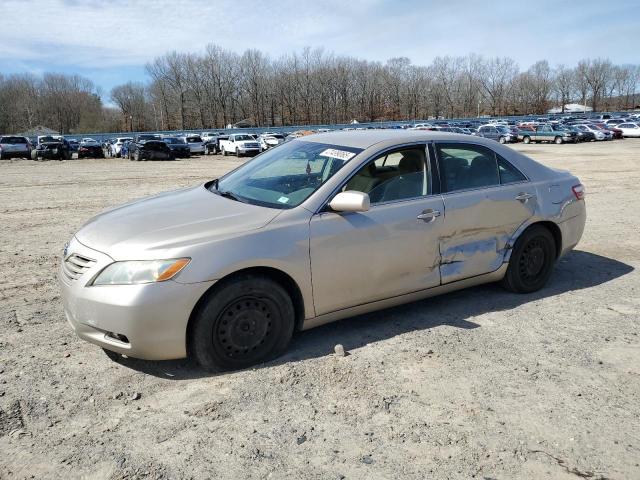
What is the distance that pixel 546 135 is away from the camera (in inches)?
1770

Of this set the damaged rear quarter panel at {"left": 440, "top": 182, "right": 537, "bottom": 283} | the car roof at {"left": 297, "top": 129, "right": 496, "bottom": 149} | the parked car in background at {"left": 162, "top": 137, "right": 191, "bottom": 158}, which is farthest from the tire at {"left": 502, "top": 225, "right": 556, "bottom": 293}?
the parked car in background at {"left": 162, "top": 137, "right": 191, "bottom": 158}

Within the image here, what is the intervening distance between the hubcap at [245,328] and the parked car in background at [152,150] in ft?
109

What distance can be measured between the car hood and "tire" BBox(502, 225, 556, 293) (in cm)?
251

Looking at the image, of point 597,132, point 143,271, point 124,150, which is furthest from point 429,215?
point 597,132

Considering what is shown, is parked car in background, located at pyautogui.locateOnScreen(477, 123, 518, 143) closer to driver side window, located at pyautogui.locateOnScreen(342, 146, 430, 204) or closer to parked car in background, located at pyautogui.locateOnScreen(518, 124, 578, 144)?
parked car in background, located at pyautogui.locateOnScreen(518, 124, 578, 144)

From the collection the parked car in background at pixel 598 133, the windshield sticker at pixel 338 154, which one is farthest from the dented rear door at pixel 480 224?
the parked car in background at pixel 598 133

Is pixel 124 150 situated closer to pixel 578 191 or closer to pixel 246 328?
pixel 578 191

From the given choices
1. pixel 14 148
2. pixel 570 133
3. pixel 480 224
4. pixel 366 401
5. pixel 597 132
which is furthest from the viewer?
pixel 597 132

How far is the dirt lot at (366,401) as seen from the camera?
106 inches

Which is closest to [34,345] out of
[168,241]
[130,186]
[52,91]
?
[168,241]

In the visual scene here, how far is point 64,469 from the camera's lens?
265 cm

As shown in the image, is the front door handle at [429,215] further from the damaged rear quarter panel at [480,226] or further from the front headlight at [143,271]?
the front headlight at [143,271]

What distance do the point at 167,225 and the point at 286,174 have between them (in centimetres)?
117

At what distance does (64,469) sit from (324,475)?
4.25ft
